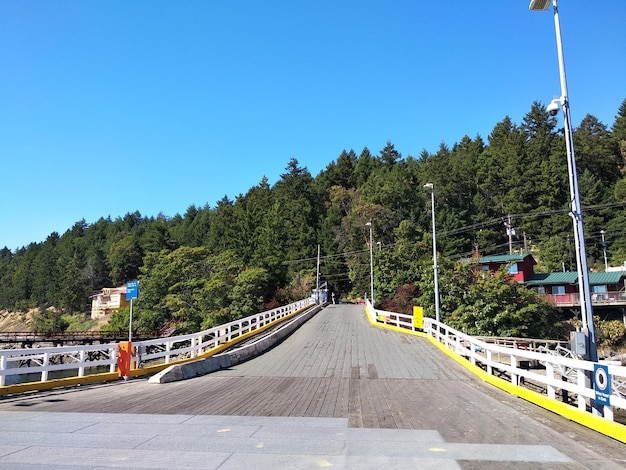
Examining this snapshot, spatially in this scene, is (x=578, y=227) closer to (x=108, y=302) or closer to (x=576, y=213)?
(x=576, y=213)

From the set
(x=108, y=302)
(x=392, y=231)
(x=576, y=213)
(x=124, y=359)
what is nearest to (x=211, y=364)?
(x=124, y=359)

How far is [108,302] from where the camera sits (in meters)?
110

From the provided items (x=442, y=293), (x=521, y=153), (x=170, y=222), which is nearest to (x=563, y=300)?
(x=442, y=293)

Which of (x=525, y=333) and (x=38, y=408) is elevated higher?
(x=38, y=408)

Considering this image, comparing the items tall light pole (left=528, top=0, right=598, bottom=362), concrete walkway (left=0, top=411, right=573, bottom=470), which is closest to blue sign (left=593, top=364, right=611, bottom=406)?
concrete walkway (left=0, top=411, right=573, bottom=470)

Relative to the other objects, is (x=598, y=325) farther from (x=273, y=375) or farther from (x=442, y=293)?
(x=273, y=375)

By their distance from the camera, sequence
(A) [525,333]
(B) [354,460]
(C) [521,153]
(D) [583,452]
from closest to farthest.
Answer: (B) [354,460] → (D) [583,452] → (A) [525,333] → (C) [521,153]

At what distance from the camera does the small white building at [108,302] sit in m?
105

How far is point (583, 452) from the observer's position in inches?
242

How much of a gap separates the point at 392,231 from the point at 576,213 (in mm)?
78387

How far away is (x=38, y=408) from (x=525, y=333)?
127 feet

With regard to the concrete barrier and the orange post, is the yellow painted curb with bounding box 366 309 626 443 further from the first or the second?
the orange post

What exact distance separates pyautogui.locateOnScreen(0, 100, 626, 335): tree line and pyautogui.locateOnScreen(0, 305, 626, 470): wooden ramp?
24.8 m

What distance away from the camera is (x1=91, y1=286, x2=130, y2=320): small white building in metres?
105
